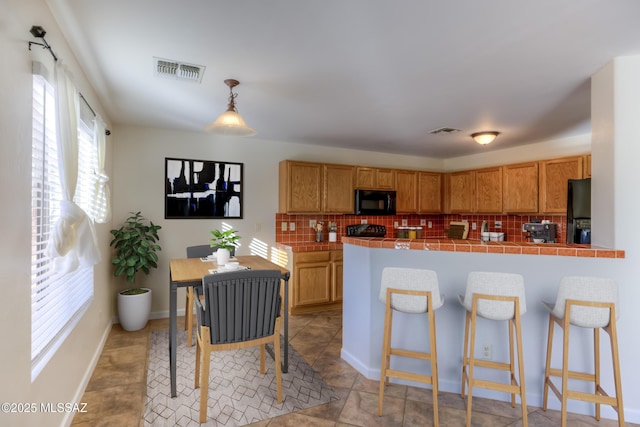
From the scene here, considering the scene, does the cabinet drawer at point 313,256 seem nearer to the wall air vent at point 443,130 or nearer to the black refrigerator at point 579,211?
the wall air vent at point 443,130

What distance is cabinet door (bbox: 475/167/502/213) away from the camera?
485cm

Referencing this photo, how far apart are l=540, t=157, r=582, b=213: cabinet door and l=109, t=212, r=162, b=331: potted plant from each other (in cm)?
494

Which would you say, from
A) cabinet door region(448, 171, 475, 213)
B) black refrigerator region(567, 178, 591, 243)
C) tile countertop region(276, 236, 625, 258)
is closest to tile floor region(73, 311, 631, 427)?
tile countertop region(276, 236, 625, 258)

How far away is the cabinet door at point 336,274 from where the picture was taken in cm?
451

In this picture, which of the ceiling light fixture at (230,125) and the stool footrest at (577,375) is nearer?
the stool footrest at (577,375)

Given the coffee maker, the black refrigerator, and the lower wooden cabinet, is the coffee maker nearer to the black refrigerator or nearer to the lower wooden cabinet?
the black refrigerator

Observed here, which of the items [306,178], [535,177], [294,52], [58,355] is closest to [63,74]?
[294,52]

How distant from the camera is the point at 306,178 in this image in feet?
15.1

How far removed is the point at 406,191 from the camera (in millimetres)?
5426

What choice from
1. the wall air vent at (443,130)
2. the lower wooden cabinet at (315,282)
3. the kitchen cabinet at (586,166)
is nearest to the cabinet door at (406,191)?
the wall air vent at (443,130)

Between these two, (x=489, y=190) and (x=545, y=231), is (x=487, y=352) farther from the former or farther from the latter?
(x=489, y=190)

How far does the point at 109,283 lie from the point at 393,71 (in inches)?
146

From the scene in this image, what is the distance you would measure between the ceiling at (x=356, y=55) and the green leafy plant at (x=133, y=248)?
1246 millimetres

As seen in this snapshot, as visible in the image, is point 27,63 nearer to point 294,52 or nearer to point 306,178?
point 294,52
